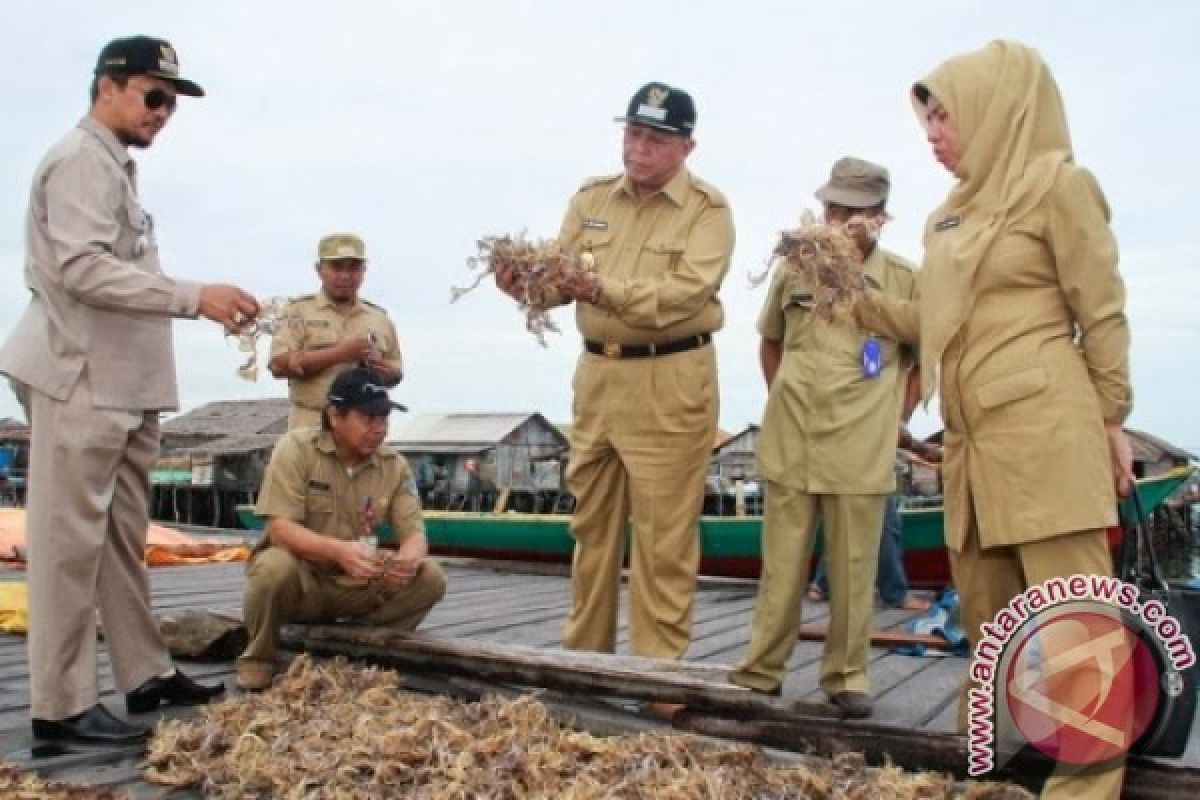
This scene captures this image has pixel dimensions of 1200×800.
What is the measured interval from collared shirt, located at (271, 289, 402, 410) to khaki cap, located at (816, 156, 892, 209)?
2904 mm

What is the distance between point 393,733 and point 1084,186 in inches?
87.3

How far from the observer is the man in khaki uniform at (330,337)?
5.62m

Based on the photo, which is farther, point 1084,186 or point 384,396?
point 384,396

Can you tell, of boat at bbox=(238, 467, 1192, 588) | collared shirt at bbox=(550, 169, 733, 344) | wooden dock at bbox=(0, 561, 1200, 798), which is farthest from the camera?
boat at bbox=(238, 467, 1192, 588)

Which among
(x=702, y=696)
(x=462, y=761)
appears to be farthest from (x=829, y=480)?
(x=462, y=761)

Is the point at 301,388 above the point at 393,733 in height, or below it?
above

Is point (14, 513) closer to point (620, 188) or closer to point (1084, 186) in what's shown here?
point (620, 188)

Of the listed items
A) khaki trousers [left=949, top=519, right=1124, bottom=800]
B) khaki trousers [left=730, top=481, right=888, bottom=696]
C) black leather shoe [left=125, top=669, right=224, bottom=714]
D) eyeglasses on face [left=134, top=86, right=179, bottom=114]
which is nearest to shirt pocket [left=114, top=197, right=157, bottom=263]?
eyeglasses on face [left=134, top=86, right=179, bottom=114]

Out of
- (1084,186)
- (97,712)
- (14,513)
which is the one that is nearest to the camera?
(1084,186)

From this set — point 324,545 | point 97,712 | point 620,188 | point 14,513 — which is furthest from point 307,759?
point 14,513

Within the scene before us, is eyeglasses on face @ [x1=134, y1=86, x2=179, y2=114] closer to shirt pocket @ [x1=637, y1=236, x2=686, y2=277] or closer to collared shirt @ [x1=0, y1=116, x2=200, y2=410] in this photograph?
collared shirt @ [x1=0, y1=116, x2=200, y2=410]

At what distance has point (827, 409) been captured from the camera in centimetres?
358

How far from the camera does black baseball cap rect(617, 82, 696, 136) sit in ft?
12.3

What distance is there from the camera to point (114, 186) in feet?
11.1
